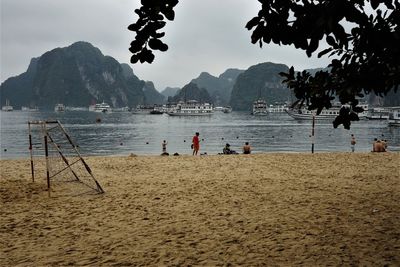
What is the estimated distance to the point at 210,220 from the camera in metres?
8.80

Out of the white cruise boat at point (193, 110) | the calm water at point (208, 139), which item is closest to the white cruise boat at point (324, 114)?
the calm water at point (208, 139)

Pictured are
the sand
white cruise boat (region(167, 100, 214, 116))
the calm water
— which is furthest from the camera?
white cruise boat (region(167, 100, 214, 116))

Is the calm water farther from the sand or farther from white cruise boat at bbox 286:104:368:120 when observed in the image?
the sand

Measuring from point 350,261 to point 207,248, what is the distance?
265cm

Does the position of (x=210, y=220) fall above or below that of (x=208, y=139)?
above

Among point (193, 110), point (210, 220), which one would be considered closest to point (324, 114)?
point (193, 110)

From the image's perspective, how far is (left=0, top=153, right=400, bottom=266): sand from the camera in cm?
643

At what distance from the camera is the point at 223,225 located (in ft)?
27.3

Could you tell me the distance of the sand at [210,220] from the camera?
643 centimetres

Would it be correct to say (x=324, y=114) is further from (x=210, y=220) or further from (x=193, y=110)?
(x=210, y=220)

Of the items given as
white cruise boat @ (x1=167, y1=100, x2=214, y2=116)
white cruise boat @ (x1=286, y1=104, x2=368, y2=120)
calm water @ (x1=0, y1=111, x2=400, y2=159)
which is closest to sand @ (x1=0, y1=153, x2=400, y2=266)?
calm water @ (x1=0, y1=111, x2=400, y2=159)

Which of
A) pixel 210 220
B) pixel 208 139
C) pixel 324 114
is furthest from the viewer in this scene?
pixel 324 114

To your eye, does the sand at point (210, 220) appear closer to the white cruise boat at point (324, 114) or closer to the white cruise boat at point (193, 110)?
the white cruise boat at point (324, 114)

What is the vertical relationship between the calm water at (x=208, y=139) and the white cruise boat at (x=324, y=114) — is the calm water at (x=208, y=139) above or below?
below
